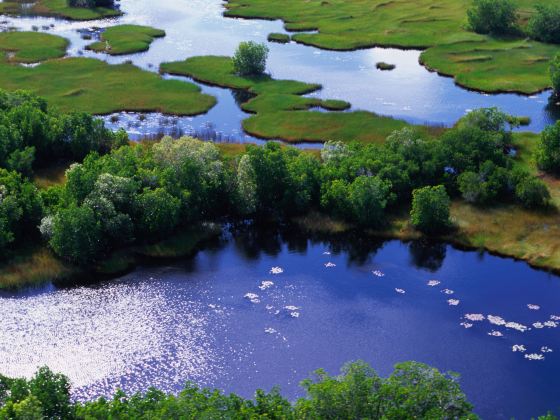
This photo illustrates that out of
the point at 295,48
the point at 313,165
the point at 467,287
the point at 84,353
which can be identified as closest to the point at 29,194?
the point at 84,353

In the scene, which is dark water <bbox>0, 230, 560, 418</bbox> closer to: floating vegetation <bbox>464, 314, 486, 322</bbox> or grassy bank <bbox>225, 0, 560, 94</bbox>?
floating vegetation <bbox>464, 314, 486, 322</bbox>

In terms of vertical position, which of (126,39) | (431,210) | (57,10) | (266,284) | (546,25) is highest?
(546,25)

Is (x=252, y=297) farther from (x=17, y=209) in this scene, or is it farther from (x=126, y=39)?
(x=126, y=39)

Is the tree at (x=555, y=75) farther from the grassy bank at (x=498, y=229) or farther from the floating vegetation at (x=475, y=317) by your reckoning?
the floating vegetation at (x=475, y=317)

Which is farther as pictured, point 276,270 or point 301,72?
point 301,72

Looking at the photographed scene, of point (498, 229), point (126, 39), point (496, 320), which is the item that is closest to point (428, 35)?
point (126, 39)

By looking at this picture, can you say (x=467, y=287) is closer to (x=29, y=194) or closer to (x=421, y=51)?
(x=29, y=194)

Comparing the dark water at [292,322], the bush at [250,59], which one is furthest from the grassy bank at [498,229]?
the bush at [250,59]

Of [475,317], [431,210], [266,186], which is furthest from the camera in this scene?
[266,186]
